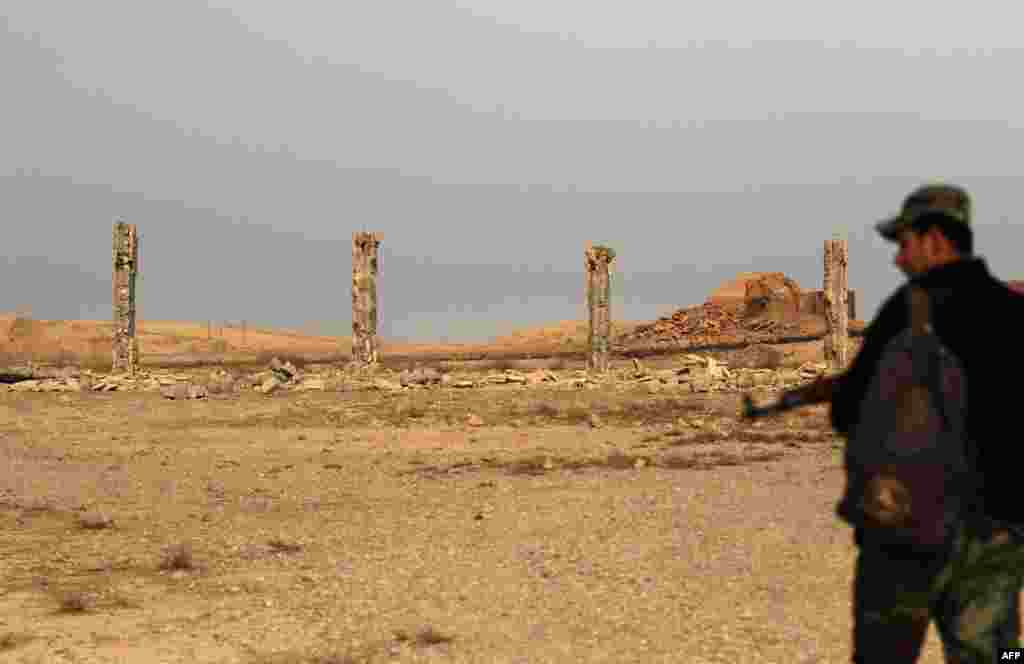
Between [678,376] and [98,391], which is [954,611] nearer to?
[678,376]

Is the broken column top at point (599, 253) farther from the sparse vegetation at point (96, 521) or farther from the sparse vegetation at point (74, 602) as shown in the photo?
the sparse vegetation at point (74, 602)

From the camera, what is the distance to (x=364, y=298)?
31156mm

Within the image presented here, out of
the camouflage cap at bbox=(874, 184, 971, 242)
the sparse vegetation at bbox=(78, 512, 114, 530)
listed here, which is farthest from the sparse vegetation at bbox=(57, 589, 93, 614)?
the camouflage cap at bbox=(874, 184, 971, 242)

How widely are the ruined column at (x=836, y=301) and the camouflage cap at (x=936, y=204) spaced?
1119 inches

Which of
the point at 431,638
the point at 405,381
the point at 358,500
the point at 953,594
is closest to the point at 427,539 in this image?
the point at 358,500

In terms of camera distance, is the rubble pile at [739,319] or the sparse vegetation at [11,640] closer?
the sparse vegetation at [11,640]

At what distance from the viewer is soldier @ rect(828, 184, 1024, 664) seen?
3.40 m

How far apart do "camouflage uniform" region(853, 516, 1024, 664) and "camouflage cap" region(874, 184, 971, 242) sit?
3.09ft

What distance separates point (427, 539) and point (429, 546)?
1.09 ft

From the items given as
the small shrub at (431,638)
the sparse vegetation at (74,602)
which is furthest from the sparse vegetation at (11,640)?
the small shrub at (431,638)

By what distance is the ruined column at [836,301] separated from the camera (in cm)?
3117

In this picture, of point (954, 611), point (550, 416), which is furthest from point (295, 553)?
point (550, 416)

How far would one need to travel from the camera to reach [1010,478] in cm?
339

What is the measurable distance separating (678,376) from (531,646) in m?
21.3
